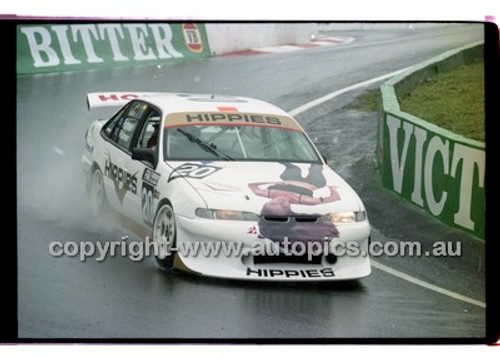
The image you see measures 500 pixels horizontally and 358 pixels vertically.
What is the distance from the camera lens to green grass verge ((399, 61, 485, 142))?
41.9 ft

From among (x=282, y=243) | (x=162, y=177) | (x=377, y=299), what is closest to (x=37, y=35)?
(x=162, y=177)

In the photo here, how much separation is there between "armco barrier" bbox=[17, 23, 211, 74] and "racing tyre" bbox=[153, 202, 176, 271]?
1.13 m

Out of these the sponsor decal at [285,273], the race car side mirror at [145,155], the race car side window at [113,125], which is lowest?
the sponsor decal at [285,273]

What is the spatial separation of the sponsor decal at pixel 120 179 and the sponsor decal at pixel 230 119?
1.60 ft

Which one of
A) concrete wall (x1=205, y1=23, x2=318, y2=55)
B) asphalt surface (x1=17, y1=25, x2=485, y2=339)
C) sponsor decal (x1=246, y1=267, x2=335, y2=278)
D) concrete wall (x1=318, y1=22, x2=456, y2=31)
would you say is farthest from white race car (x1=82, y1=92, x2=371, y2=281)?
concrete wall (x1=318, y1=22, x2=456, y2=31)

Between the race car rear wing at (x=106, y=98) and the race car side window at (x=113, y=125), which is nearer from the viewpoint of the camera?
the race car rear wing at (x=106, y=98)

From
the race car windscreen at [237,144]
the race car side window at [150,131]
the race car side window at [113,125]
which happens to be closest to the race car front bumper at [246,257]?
the race car windscreen at [237,144]

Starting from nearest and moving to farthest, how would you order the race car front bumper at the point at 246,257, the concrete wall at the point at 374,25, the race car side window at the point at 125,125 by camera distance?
the race car front bumper at the point at 246,257
the concrete wall at the point at 374,25
the race car side window at the point at 125,125

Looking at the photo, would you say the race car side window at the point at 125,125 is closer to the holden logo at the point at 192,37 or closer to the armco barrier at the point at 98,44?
the armco barrier at the point at 98,44

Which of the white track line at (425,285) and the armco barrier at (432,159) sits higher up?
the armco barrier at (432,159)

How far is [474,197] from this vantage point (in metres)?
13.0

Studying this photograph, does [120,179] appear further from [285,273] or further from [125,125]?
[285,273]

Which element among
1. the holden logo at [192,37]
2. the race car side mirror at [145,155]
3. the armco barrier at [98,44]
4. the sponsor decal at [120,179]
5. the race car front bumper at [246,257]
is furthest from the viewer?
the sponsor decal at [120,179]

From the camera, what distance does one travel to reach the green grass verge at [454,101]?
1277cm
